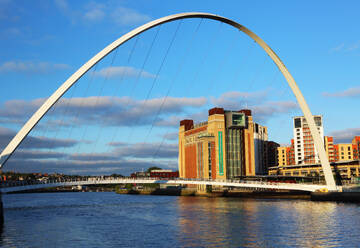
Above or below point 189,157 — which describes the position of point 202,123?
above

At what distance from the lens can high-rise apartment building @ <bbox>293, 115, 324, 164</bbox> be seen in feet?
557

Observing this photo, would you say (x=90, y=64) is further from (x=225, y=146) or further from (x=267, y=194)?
(x=225, y=146)

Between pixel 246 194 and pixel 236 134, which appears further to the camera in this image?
pixel 236 134

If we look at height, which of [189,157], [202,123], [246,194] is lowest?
[246,194]

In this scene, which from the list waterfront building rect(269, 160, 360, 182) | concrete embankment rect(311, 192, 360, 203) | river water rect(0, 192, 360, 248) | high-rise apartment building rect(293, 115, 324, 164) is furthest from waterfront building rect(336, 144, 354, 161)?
river water rect(0, 192, 360, 248)

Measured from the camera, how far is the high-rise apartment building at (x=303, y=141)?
169750mm

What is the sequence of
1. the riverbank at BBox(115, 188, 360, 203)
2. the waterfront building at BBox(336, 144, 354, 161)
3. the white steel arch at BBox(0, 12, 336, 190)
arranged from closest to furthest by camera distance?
the white steel arch at BBox(0, 12, 336, 190), the riverbank at BBox(115, 188, 360, 203), the waterfront building at BBox(336, 144, 354, 161)

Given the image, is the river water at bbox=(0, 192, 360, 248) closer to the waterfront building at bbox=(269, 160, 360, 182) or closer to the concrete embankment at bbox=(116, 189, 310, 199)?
the concrete embankment at bbox=(116, 189, 310, 199)

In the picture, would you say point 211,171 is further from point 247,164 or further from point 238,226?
point 238,226

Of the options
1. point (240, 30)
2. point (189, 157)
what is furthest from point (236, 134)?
point (240, 30)

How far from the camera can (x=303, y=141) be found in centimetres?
17312

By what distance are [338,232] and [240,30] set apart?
3331cm

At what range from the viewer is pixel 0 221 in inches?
1438

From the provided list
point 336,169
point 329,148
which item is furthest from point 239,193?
point 329,148
